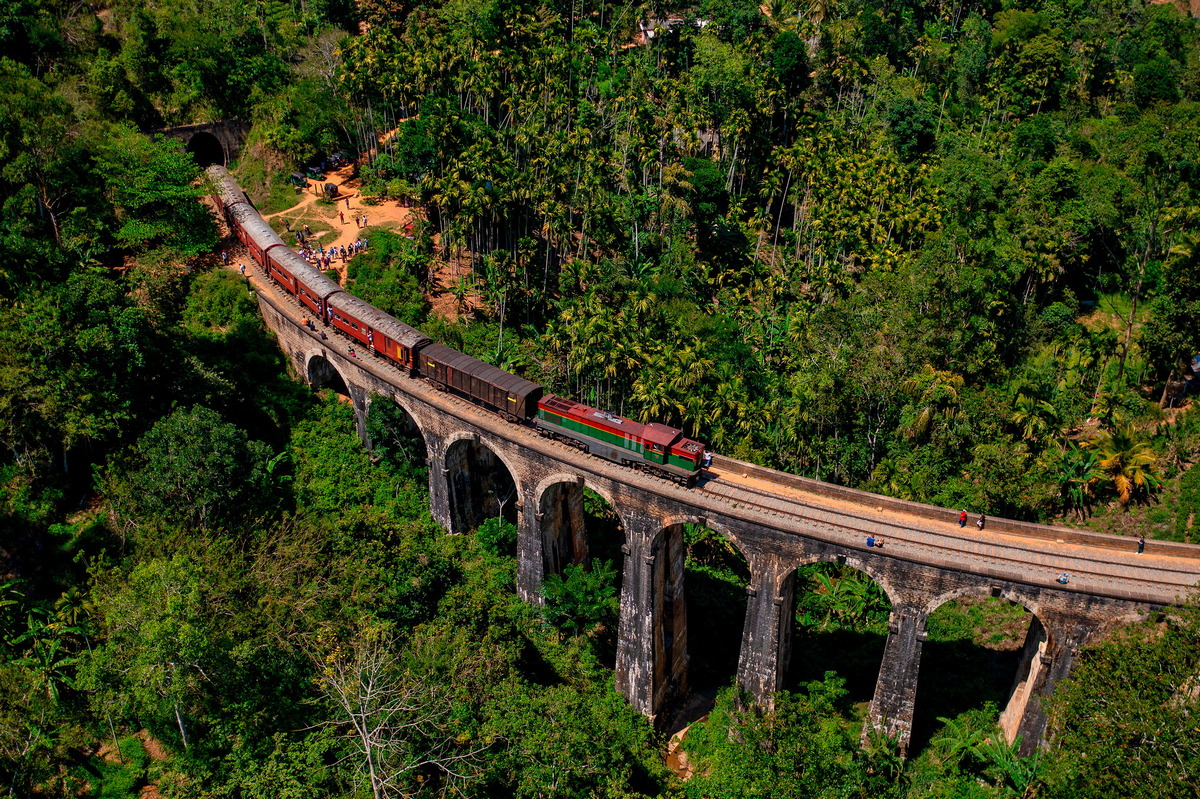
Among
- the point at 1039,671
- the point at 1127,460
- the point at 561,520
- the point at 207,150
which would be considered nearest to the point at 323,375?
the point at 561,520

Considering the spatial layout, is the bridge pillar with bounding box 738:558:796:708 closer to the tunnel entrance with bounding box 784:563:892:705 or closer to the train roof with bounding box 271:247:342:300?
the tunnel entrance with bounding box 784:563:892:705

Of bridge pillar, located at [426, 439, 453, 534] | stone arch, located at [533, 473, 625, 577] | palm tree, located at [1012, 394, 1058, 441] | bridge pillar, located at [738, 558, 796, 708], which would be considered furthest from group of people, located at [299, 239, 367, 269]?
palm tree, located at [1012, 394, 1058, 441]


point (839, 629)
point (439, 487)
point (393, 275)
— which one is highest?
point (393, 275)

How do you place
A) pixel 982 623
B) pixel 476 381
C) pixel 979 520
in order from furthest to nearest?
pixel 982 623 → pixel 476 381 → pixel 979 520

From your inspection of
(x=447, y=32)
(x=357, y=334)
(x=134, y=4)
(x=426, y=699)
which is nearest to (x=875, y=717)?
(x=426, y=699)

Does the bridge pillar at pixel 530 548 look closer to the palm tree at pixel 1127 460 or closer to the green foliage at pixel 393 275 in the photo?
the green foliage at pixel 393 275

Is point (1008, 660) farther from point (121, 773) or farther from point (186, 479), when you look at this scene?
point (186, 479)
